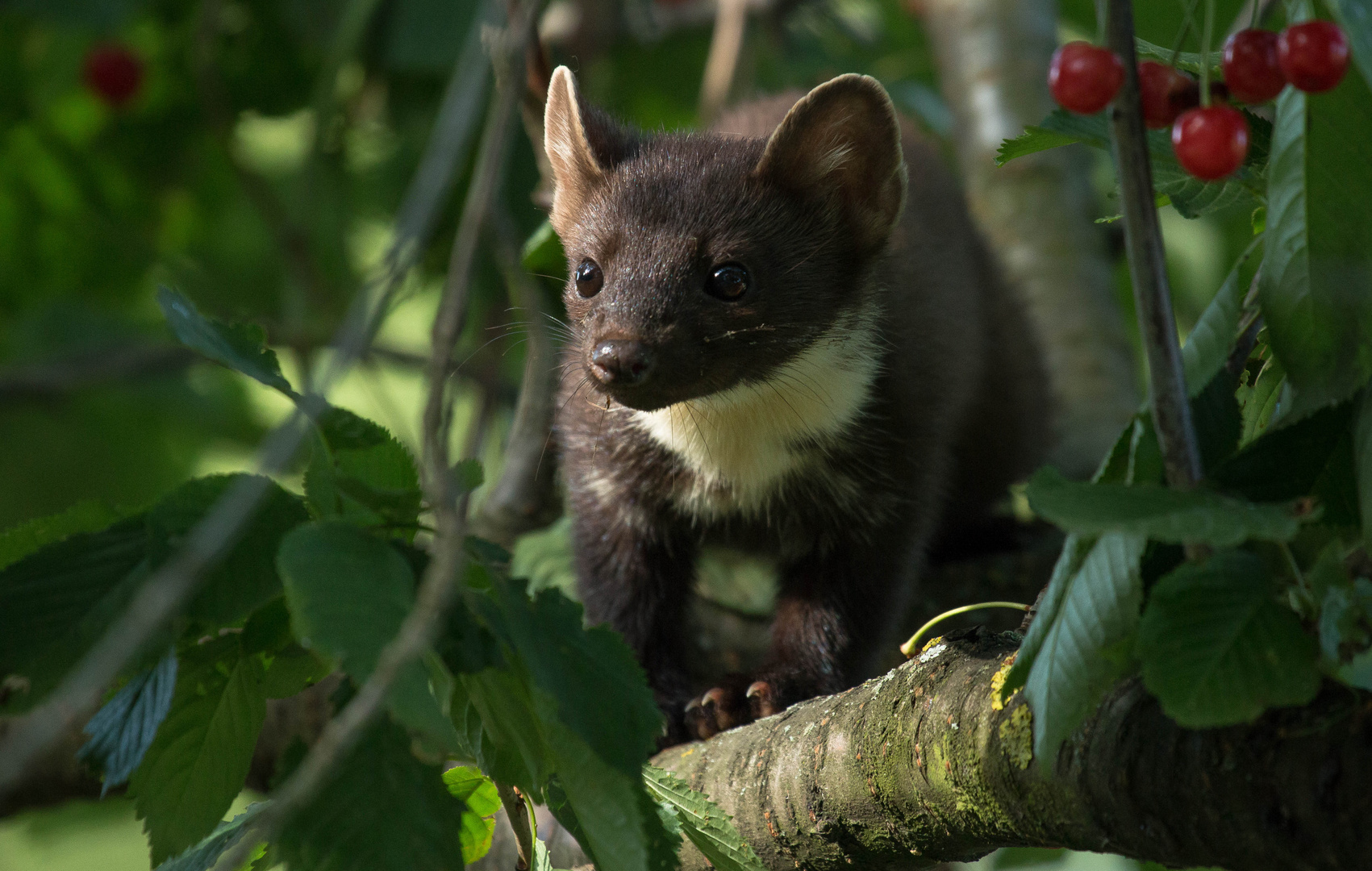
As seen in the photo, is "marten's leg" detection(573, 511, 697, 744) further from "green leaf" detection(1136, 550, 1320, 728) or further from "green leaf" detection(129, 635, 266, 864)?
"green leaf" detection(1136, 550, 1320, 728)

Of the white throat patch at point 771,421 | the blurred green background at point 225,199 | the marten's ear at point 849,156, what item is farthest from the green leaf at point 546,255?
the blurred green background at point 225,199

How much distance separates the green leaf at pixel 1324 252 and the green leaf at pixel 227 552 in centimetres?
148

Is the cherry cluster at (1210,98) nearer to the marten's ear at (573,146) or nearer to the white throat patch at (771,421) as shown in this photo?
the white throat patch at (771,421)

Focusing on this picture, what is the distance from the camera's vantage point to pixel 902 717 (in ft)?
7.66

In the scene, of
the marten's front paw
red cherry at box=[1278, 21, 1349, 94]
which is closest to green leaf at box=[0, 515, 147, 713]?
red cherry at box=[1278, 21, 1349, 94]

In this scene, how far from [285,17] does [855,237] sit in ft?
11.8

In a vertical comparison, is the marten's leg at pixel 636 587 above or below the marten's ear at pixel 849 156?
below

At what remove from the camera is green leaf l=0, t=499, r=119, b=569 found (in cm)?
205

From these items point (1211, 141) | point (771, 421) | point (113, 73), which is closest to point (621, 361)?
point (771, 421)

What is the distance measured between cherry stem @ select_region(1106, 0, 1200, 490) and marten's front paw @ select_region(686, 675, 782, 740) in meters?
2.13

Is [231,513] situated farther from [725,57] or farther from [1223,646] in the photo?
[725,57]

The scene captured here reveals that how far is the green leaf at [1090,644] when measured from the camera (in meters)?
1.67

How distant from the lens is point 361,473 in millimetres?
2049

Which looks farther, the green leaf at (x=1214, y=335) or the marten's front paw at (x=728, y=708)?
the marten's front paw at (x=728, y=708)
